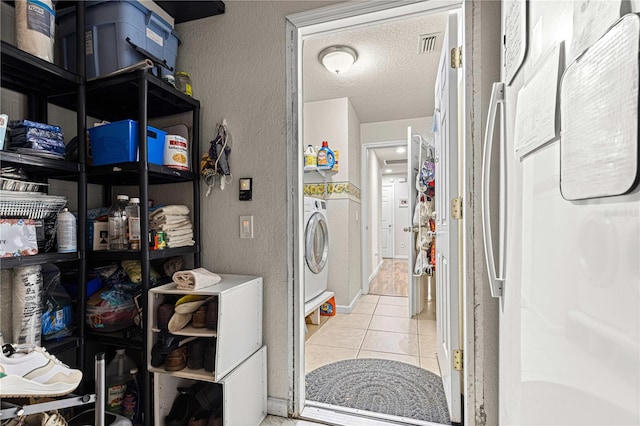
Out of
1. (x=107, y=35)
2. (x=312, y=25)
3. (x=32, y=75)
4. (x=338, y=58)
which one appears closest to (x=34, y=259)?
(x=32, y=75)

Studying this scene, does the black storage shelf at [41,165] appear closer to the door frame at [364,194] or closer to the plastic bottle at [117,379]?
the plastic bottle at [117,379]

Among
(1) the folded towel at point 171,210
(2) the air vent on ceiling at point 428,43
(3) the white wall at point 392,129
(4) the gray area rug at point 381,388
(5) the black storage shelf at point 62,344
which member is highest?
(2) the air vent on ceiling at point 428,43

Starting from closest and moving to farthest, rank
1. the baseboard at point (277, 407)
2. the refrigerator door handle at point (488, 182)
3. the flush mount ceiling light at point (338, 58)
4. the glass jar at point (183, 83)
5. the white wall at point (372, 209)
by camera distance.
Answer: the refrigerator door handle at point (488, 182), the baseboard at point (277, 407), the glass jar at point (183, 83), the flush mount ceiling light at point (338, 58), the white wall at point (372, 209)

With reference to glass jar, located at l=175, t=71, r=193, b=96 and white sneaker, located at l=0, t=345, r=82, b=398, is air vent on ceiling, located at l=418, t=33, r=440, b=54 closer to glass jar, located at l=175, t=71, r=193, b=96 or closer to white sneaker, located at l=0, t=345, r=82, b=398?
glass jar, located at l=175, t=71, r=193, b=96

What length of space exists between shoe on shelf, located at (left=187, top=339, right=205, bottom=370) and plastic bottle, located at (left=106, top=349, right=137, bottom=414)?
1.54 ft

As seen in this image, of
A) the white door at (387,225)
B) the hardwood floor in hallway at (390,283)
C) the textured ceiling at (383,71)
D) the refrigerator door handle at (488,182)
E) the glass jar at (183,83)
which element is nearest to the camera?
the refrigerator door handle at (488,182)

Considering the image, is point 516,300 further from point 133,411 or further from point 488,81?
point 133,411

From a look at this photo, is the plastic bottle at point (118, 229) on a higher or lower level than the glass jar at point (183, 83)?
lower

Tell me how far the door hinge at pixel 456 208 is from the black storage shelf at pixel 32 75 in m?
1.92

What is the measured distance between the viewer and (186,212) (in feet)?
5.87

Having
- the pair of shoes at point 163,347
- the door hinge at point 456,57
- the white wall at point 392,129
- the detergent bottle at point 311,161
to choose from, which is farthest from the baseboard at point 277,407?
the white wall at point 392,129

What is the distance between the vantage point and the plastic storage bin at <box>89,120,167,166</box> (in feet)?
4.82

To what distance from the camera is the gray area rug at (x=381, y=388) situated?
1.76 m

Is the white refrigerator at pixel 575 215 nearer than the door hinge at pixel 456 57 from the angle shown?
Yes
